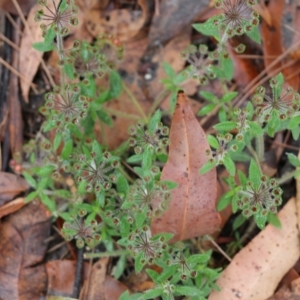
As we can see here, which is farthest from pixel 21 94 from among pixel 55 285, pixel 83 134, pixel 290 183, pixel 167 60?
pixel 290 183

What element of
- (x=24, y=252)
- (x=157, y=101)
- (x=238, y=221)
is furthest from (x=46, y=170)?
(x=238, y=221)

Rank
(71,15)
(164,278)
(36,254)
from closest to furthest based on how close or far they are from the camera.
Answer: (71,15) → (164,278) → (36,254)

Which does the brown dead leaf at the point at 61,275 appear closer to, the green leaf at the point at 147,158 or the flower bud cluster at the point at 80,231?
the flower bud cluster at the point at 80,231

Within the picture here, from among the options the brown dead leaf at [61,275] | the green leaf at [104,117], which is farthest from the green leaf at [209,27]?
the brown dead leaf at [61,275]

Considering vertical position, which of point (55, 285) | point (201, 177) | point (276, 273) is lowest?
point (55, 285)

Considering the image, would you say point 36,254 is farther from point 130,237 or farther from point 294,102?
point 294,102

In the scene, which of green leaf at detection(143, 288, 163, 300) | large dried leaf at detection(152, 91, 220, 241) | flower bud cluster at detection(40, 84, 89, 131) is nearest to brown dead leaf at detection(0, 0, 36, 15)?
flower bud cluster at detection(40, 84, 89, 131)
